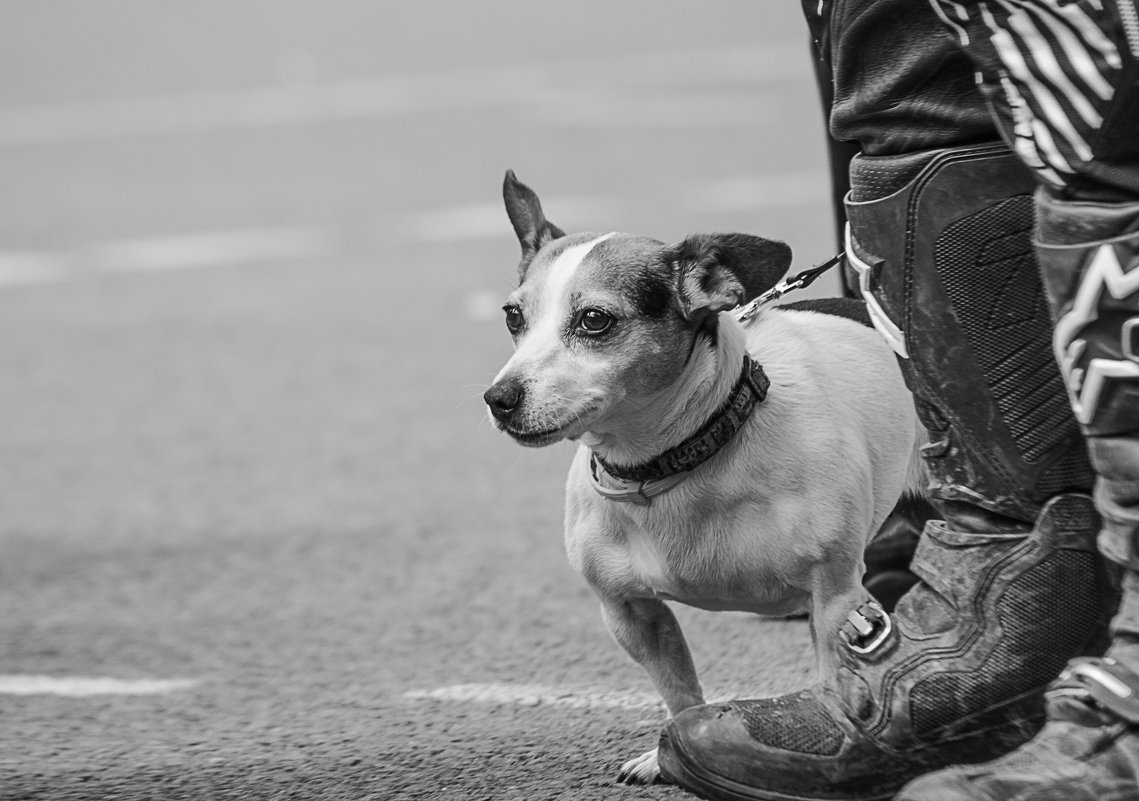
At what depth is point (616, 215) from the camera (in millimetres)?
8508

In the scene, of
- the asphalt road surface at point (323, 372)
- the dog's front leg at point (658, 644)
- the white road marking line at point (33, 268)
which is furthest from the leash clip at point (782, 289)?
the white road marking line at point (33, 268)

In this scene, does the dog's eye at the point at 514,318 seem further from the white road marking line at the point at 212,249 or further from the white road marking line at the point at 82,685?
the white road marking line at the point at 212,249

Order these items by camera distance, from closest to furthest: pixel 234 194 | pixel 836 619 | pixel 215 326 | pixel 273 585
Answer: pixel 836 619
pixel 273 585
pixel 215 326
pixel 234 194

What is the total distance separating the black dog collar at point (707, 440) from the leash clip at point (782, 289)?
220mm

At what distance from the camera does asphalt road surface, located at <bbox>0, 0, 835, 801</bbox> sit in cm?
350

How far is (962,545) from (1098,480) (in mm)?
322

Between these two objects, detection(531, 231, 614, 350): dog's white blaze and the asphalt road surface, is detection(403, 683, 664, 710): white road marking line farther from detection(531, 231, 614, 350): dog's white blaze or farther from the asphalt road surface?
detection(531, 231, 614, 350): dog's white blaze

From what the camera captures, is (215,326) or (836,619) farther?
(215,326)

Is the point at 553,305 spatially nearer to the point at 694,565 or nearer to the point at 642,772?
the point at 694,565

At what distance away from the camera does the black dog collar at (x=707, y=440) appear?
3092 millimetres

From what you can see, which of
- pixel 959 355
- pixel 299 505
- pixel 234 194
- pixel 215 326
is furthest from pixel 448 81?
pixel 959 355

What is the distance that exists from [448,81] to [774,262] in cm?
942

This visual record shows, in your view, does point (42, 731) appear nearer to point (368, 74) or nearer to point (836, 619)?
point (836, 619)

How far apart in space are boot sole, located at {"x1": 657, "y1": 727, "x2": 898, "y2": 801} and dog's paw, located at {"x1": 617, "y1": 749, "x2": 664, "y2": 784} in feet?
0.90
